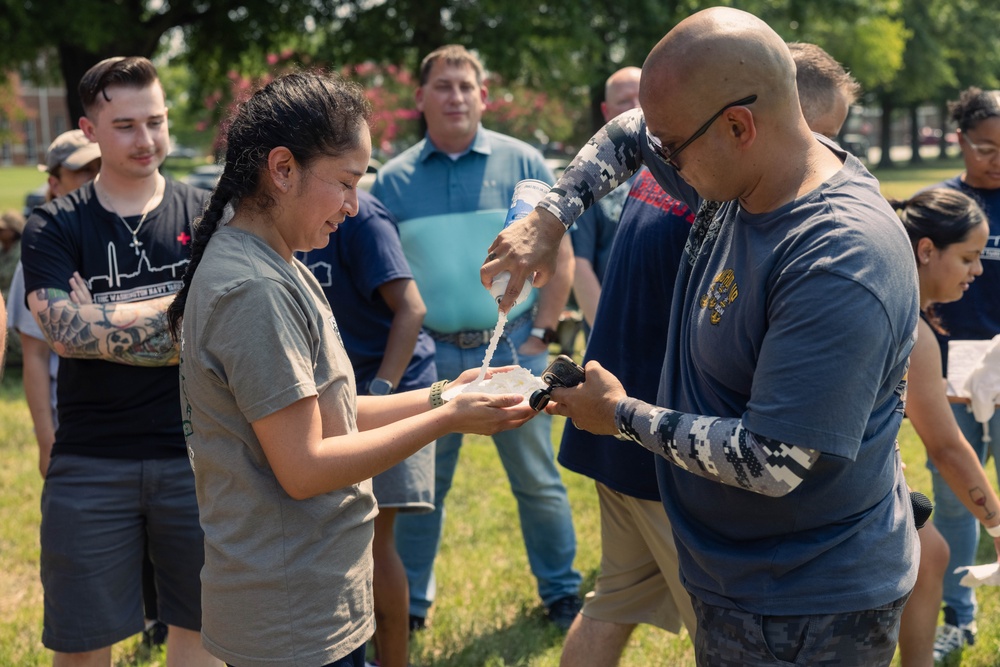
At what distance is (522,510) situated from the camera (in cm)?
500

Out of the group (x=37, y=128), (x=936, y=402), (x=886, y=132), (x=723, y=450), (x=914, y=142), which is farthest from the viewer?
(x=37, y=128)

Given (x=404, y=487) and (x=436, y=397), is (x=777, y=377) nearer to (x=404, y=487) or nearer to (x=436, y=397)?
(x=436, y=397)

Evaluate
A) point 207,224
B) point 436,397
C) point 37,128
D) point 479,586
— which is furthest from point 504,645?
point 37,128

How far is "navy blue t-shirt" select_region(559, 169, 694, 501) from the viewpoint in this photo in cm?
307

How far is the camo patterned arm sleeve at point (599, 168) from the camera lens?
2.88 meters

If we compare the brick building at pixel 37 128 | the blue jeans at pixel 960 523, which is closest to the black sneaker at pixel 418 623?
the blue jeans at pixel 960 523

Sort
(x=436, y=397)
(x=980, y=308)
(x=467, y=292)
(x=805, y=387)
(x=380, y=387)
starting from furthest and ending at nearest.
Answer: (x=467, y=292), (x=980, y=308), (x=380, y=387), (x=436, y=397), (x=805, y=387)

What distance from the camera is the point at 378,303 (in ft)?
13.4

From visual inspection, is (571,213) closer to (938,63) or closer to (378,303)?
(378,303)

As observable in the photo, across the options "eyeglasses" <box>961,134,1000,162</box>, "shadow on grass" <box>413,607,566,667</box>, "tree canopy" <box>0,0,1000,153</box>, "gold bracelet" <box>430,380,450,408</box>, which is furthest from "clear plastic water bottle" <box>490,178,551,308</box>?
"tree canopy" <box>0,0,1000,153</box>

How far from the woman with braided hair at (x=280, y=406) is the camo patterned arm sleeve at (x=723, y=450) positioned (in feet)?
1.65

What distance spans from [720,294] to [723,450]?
0.37 metres

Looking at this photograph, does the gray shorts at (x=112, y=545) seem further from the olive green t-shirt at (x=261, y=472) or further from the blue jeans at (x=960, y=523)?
the blue jeans at (x=960, y=523)

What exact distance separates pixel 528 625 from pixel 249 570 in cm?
258
